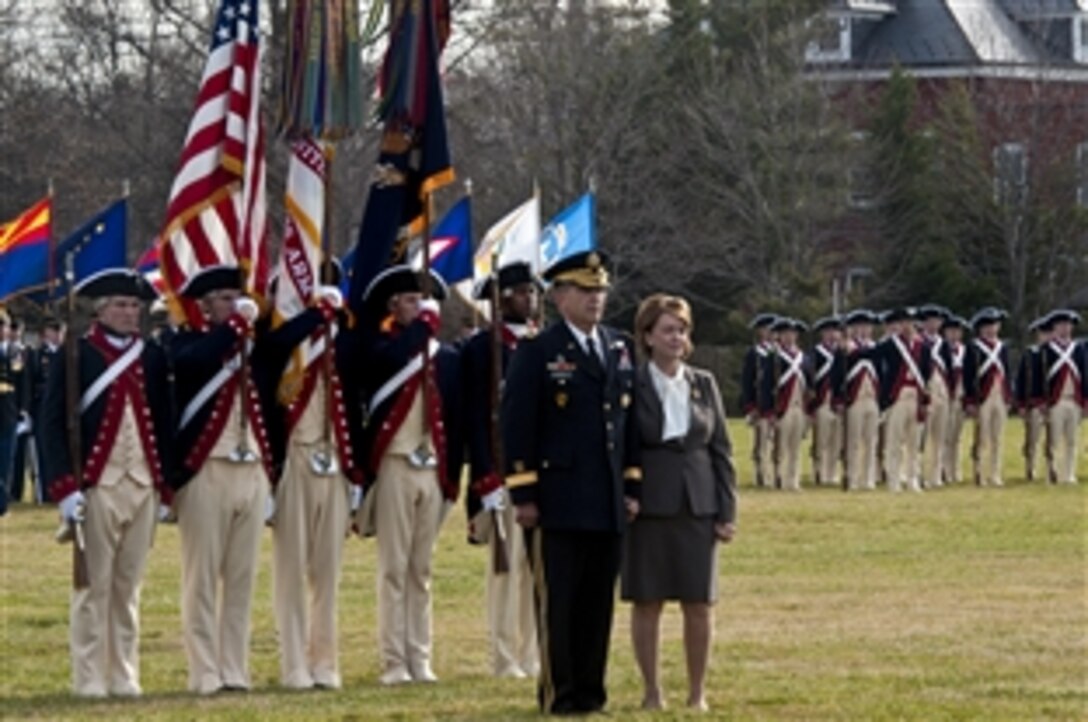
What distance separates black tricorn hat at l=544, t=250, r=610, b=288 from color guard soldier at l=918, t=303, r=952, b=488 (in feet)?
64.5

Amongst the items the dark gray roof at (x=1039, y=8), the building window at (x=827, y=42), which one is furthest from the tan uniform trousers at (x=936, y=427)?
the dark gray roof at (x=1039, y=8)

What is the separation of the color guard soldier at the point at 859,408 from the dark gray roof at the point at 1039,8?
139 feet

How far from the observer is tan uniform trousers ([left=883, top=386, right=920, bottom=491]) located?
3145 centimetres

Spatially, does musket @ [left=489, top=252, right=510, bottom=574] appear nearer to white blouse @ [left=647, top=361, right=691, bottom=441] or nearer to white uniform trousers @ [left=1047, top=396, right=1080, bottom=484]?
white blouse @ [left=647, top=361, right=691, bottom=441]

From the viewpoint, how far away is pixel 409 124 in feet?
49.7

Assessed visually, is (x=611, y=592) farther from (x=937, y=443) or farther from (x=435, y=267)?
(x=937, y=443)

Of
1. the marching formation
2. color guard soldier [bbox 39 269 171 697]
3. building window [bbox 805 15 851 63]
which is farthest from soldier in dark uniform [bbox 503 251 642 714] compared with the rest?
building window [bbox 805 15 851 63]

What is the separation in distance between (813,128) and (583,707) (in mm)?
45700

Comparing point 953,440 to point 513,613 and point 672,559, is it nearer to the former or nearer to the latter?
point 513,613

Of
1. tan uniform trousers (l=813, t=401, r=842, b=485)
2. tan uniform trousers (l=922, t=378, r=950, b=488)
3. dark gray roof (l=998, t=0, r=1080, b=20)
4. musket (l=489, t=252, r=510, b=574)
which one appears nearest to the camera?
musket (l=489, t=252, r=510, b=574)

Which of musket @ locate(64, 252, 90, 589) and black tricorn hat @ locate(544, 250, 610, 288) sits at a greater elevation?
black tricorn hat @ locate(544, 250, 610, 288)

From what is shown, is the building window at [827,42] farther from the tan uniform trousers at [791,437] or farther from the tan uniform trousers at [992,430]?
the tan uniform trousers at [791,437]

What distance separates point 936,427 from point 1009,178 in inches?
1131

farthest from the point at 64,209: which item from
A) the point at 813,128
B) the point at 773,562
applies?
the point at 773,562
